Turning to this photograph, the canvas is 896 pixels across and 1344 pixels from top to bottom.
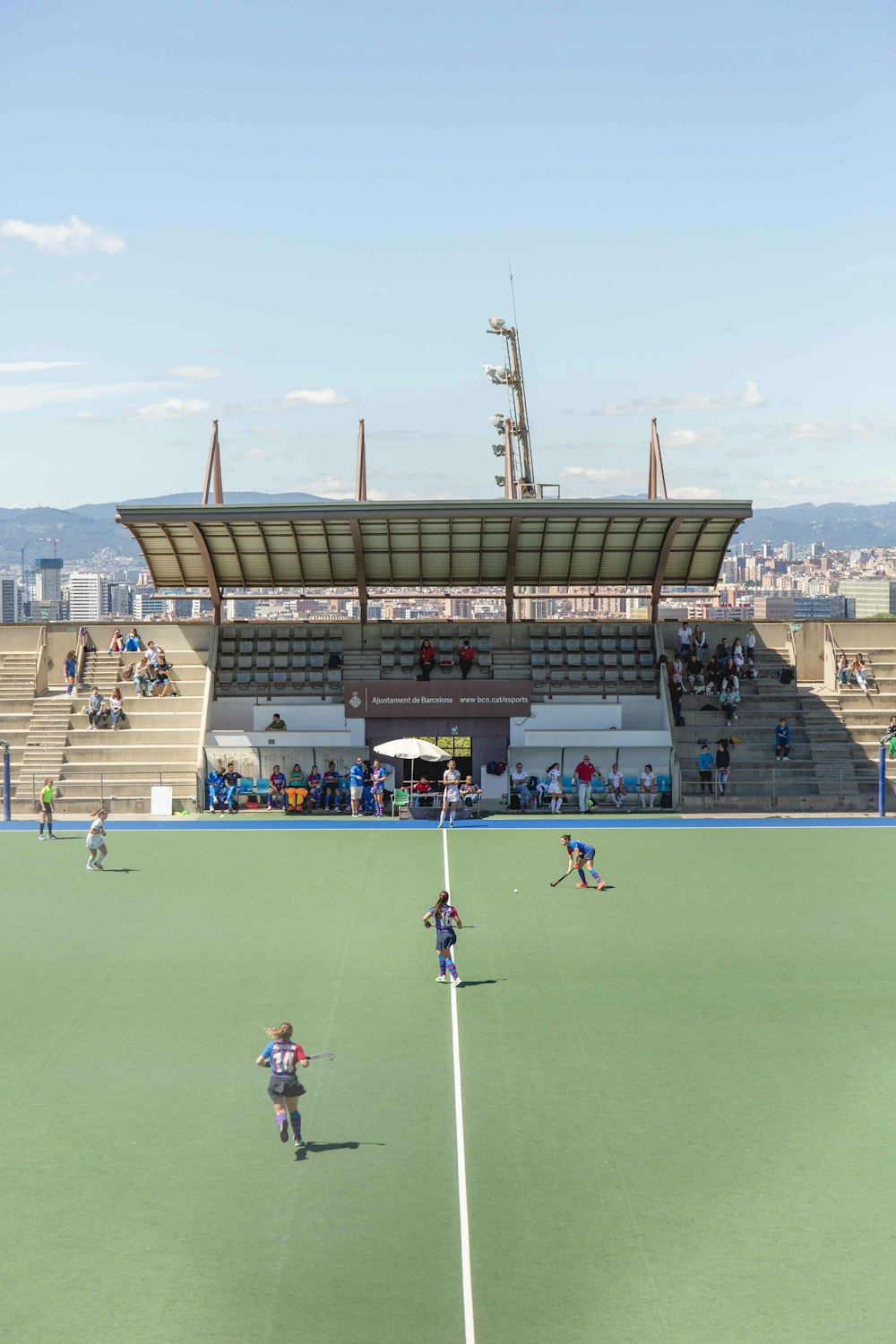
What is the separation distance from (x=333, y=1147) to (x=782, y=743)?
27950mm

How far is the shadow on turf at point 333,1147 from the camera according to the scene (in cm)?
1463

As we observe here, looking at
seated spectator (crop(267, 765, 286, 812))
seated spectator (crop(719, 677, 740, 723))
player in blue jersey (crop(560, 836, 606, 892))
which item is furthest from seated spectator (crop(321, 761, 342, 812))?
player in blue jersey (crop(560, 836, 606, 892))

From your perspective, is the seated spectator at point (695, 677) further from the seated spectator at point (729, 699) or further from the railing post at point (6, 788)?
the railing post at point (6, 788)

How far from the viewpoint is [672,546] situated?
43.7 m

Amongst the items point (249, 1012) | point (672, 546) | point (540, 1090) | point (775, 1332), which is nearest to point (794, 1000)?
point (540, 1090)

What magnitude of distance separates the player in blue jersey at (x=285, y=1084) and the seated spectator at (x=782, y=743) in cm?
2780

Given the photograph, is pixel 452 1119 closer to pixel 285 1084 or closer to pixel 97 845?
pixel 285 1084

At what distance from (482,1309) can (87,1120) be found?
5.92 meters

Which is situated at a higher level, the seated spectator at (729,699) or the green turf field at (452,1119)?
the seated spectator at (729,699)

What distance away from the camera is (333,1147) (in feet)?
48.4

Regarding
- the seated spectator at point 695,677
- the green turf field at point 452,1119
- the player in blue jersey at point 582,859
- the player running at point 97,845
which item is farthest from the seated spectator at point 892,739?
the player running at point 97,845

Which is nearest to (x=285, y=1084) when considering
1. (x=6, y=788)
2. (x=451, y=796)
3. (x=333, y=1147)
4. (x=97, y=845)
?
(x=333, y=1147)

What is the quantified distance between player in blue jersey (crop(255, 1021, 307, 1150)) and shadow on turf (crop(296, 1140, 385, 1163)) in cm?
10

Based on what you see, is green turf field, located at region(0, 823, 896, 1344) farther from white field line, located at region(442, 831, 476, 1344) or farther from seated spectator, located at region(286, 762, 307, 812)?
seated spectator, located at region(286, 762, 307, 812)
